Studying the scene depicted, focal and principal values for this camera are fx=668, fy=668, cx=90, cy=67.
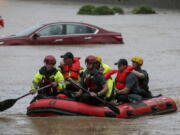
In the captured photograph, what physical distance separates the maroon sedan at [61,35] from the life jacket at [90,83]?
13435 millimetres

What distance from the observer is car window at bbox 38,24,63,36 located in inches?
1100

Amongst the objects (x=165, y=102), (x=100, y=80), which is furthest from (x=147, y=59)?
(x=100, y=80)

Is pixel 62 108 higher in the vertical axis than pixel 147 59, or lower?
higher

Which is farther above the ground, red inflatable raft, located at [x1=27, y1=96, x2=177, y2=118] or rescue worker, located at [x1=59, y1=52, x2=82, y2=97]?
rescue worker, located at [x1=59, y1=52, x2=82, y2=97]

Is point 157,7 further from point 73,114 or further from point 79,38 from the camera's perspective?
point 73,114

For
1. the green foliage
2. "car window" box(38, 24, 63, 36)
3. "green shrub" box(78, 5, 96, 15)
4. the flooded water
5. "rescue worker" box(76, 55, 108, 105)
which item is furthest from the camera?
"green shrub" box(78, 5, 96, 15)

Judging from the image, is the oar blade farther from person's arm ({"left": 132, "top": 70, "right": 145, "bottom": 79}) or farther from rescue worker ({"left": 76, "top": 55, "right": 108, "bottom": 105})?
person's arm ({"left": 132, "top": 70, "right": 145, "bottom": 79})

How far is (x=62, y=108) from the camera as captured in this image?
14.3 meters

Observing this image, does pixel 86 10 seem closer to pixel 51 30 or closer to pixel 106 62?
pixel 51 30

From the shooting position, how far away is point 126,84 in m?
15.3

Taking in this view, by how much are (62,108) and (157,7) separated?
55.5m

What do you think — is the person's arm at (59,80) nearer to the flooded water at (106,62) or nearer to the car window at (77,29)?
the flooded water at (106,62)

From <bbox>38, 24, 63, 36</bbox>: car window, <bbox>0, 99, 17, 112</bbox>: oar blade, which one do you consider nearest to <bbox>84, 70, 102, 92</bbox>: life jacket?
<bbox>0, 99, 17, 112</bbox>: oar blade

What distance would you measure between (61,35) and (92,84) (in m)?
14.2
